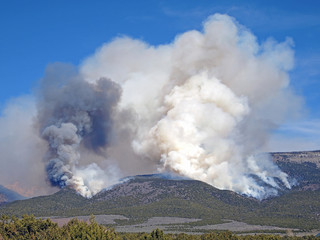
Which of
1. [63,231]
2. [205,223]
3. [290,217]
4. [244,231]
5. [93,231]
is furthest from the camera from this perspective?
[290,217]

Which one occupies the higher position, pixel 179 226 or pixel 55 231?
pixel 179 226

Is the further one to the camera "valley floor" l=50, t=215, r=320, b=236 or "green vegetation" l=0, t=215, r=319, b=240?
"valley floor" l=50, t=215, r=320, b=236

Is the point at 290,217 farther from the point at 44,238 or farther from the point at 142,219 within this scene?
the point at 44,238

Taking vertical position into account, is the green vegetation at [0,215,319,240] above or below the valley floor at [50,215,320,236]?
below

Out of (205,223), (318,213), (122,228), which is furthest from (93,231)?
(318,213)

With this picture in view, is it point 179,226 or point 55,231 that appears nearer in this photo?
point 55,231

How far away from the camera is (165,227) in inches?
6476

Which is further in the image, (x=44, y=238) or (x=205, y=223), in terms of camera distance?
(x=205, y=223)

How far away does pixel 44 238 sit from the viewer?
271ft

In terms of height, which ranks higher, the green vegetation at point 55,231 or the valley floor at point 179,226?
the valley floor at point 179,226

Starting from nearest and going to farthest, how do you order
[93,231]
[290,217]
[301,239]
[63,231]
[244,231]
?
[93,231] → [63,231] → [301,239] → [244,231] → [290,217]

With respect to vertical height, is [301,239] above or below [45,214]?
below

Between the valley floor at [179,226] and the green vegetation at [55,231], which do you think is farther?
the valley floor at [179,226]

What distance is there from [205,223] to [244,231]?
70.0 ft
